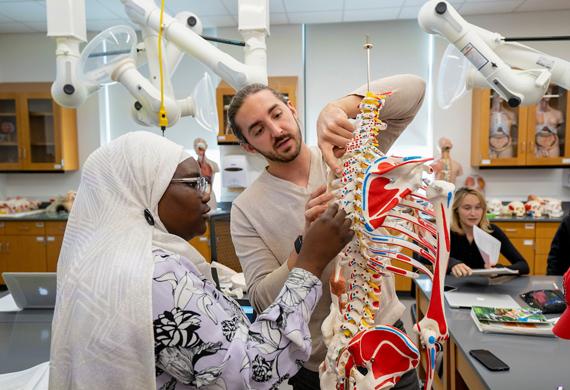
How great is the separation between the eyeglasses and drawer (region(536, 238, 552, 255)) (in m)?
4.06

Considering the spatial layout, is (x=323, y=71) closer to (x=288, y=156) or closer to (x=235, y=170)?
(x=235, y=170)

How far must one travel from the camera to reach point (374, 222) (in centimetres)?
88

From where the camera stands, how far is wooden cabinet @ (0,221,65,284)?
4.56 metres

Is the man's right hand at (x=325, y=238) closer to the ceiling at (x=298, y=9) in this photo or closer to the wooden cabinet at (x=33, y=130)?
the ceiling at (x=298, y=9)

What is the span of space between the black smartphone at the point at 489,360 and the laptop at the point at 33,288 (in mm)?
1760

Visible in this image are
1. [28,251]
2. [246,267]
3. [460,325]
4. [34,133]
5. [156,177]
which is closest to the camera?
[156,177]

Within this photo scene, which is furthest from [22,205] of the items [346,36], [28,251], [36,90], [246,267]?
[246,267]

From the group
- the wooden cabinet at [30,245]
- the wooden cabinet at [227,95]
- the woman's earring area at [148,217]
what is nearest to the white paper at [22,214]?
the wooden cabinet at [30,245]

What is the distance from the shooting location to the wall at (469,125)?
14.5ft

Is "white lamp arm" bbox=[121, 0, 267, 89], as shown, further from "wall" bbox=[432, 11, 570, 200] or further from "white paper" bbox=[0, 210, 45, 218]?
"white paper" bbox=[0, 210, 45, 218]

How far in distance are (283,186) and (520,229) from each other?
3699mm

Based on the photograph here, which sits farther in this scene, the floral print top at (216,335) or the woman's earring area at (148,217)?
the woman's earring area at (148,217)

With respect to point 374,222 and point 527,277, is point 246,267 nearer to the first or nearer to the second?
point 374,222

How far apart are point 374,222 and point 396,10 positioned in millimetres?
4104
